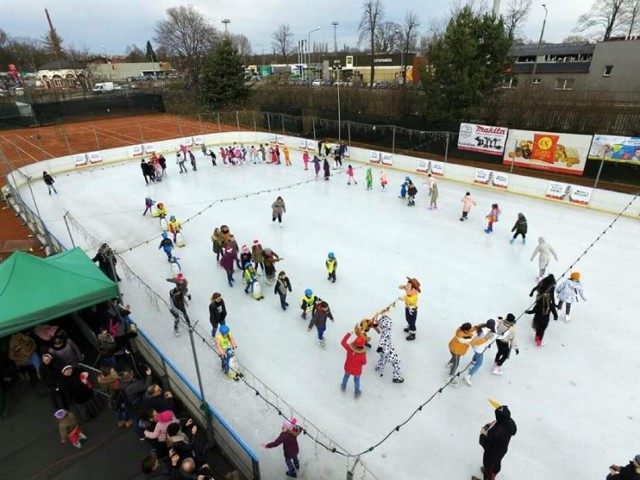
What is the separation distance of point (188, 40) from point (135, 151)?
31.1 metres

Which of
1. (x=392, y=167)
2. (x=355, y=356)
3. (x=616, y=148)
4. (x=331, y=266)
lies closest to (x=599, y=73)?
(x=616, y=148)

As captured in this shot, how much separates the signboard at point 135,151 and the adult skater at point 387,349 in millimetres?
22846

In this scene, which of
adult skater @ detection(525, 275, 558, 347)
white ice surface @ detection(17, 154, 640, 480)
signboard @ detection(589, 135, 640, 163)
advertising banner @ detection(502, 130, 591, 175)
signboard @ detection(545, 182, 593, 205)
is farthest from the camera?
advertising banner @ detection(502, 130, 591, 175)

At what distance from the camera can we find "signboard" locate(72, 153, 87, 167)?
22334 mm

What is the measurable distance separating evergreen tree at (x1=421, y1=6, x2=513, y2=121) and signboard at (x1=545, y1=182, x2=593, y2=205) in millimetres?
9723

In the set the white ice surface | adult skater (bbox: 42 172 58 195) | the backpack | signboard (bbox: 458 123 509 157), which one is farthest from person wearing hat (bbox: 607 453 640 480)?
adult skater (bbox: 42 172 58 195)

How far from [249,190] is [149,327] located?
10063mm

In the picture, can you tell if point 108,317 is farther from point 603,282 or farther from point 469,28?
point 469,28

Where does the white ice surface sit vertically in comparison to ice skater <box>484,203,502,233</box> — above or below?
below

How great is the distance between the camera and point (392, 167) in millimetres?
21062

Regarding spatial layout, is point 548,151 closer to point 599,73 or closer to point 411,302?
point 411,302

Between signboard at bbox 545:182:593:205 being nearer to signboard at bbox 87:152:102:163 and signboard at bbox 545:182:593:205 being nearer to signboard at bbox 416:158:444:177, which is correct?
signboard at bbox 416:158:444:177

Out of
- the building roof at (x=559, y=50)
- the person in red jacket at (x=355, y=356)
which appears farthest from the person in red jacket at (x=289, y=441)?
the building roof at (x=559, y=50)

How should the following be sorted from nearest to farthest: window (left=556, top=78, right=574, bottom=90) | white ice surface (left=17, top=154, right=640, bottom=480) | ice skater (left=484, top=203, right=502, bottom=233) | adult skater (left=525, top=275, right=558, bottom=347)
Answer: white ice surface (left=17, top=154, right=640, bottom=480) < adult skater (left=525, top=275, right=558, bottom=347) < ice skater (left=484, top=203, right=502, bottom=233) < window (left=556, top=78, right=574, bottom=90)
